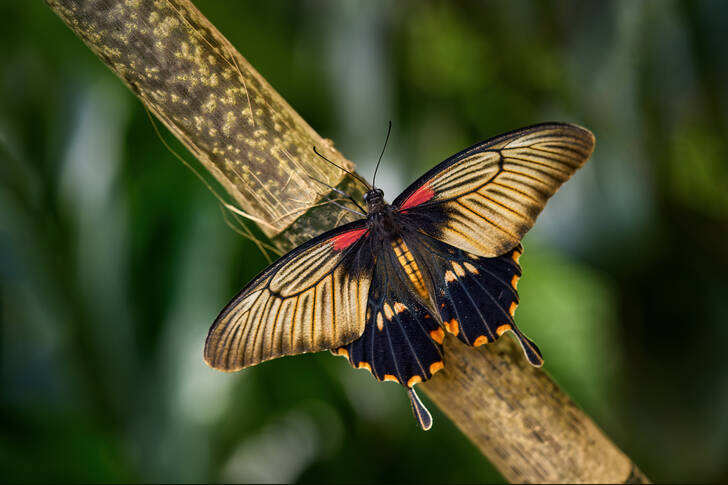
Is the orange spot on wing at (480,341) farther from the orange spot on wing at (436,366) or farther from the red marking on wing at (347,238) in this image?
the red marking on wing at (347,238)

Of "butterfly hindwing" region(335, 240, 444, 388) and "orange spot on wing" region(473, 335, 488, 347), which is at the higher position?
"butterfly hindwing" region(335, 240, 444, 388)

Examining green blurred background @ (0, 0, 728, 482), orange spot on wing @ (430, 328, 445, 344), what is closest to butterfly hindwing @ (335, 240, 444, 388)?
orange spot on wing @ (430, 328, 445, 344)

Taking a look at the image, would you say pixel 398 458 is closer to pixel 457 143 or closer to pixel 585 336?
pixel 585 336

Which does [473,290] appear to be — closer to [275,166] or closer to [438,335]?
[438,335]

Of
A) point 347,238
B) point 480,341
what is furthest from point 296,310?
point 480,341

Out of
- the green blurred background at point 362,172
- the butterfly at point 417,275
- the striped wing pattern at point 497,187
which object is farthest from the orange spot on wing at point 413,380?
the green blurred background at point 362,172

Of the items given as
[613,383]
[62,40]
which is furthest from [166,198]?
[613,383]

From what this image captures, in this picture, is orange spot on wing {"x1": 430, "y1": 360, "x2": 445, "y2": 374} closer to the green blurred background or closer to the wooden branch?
the wooden branch
